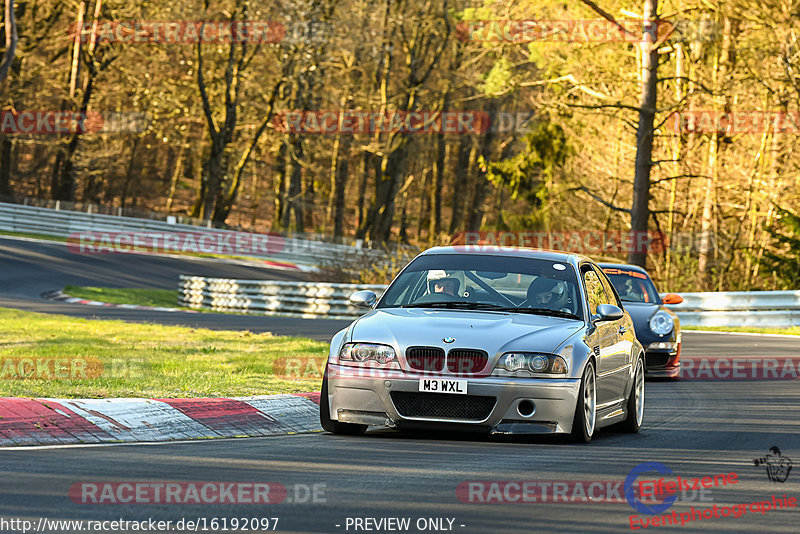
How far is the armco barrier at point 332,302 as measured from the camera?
86.7ft

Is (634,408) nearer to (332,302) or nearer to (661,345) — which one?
(661,345)

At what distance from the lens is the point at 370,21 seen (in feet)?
175

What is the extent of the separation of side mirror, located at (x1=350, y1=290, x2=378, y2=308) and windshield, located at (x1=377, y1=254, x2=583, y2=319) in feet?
0.30

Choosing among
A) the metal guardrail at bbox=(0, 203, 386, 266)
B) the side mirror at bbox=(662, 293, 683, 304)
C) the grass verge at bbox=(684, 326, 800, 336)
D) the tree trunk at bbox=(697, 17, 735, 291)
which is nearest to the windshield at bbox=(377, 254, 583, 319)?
the side mirror at bbox=(662, 293, 683, 304)

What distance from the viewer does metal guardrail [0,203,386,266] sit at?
152 ft

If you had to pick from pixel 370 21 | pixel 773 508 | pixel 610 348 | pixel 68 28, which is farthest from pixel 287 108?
pixel 773 508

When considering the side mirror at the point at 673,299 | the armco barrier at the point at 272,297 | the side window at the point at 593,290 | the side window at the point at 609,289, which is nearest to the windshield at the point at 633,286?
the side mirror at the point at 673,299

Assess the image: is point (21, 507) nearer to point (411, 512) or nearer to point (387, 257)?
point (411, 512)

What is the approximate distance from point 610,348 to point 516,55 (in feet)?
130

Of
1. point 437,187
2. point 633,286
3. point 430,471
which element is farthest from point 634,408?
point 437,187

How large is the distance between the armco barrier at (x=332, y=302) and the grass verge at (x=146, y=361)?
9.92 meters

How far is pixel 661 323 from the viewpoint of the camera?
15.8m

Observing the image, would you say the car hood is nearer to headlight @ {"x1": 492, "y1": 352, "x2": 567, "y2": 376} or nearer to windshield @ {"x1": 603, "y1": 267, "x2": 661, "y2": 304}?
headlight @ {"x1": 492, "y1": 352, "x2": 567, "y2": 376}

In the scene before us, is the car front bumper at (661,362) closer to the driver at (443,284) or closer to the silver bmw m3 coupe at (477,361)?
the silver bmw m3 coupe at (477,361)
